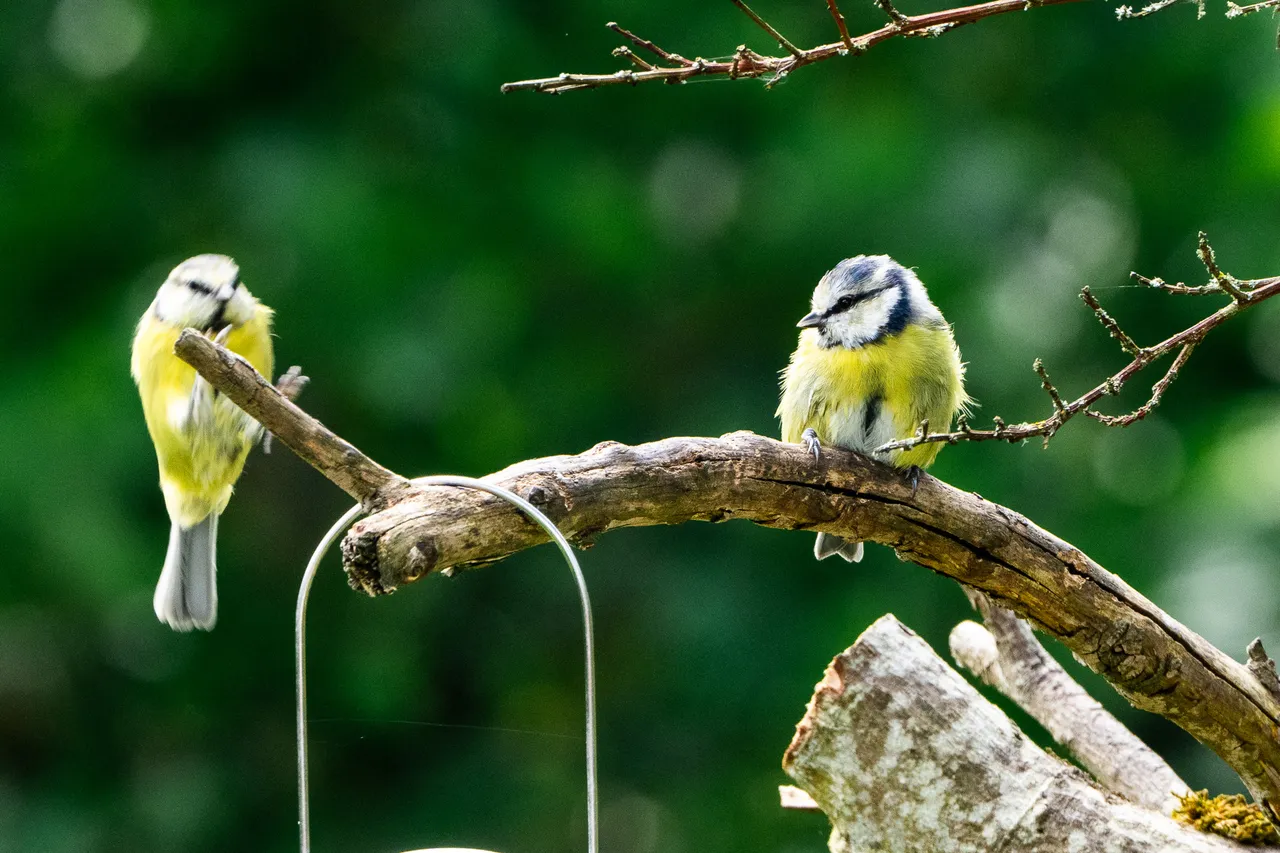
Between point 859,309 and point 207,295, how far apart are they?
812 mm

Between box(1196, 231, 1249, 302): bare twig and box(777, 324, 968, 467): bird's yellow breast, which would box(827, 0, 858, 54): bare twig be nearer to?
box(1196, 231, 1249, 302): bare twig

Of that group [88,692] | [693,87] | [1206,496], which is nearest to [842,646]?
[1206,496]

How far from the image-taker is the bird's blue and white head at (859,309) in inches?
67.9

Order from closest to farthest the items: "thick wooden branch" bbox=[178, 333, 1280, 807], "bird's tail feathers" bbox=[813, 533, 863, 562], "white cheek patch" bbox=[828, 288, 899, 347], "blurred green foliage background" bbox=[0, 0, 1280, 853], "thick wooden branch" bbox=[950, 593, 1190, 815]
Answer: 1. "thick wooden branch" bbox=[178, 333, 1280, 807]
2. "thick wooden branch" bbox=[950, 593, 1190, 815]
3. "white cheek patch" bbox=[828, 288, 899, 347]
4. "bird's tail feathers" bbox=[813, 533, 863, 562]
5. "blurred green foliage background" bbox=[0, 0, 1280, 853]

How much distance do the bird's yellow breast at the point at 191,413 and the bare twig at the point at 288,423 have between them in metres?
0.78

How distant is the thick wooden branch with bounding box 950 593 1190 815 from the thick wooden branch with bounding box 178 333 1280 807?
186 mm

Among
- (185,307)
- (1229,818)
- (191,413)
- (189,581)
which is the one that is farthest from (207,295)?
(1229,818)

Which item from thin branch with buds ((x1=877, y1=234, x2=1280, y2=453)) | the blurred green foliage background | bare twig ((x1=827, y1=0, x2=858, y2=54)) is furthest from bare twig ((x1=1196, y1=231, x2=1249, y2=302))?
the blurred green foliage background

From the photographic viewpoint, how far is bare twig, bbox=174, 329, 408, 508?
1.00 m

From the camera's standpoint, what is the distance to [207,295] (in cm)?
173

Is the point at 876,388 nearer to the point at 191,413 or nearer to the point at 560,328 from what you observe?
the point at 191,413

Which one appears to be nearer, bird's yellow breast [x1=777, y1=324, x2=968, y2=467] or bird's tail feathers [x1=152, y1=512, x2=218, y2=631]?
bird's yellow breast [x1=777, y1=324, x2=968, y2=467]

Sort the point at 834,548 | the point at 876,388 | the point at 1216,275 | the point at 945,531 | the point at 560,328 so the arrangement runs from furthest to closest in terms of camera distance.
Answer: the point at 560,328 → the point at 834,548 → the point at 876,388 → the point at 945,531 → the point at 1216,275

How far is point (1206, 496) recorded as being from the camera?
8.63ft
